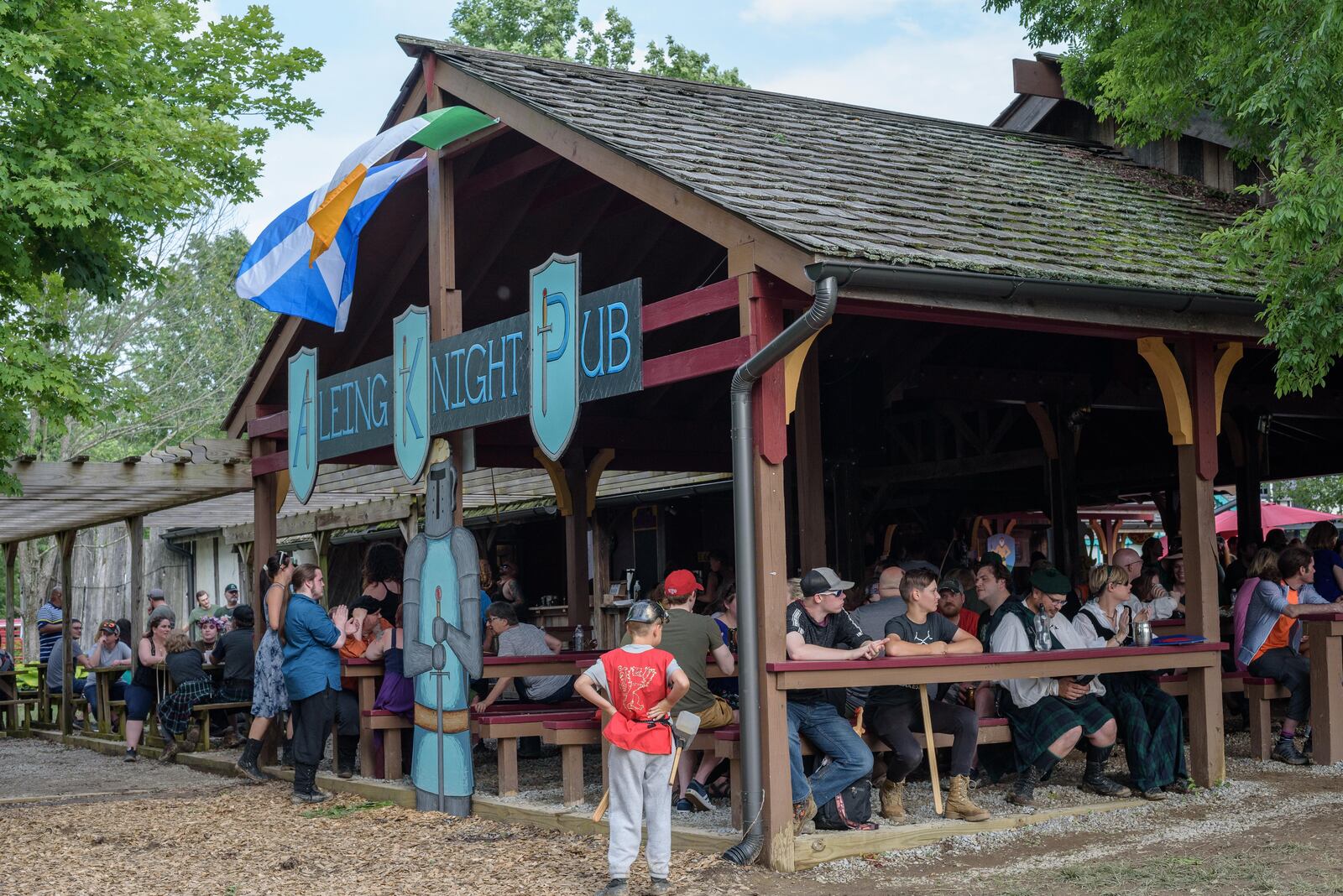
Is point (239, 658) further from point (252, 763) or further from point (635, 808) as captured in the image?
point (635, 808)

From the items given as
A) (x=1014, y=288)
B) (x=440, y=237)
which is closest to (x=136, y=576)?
(x=440, y=237)

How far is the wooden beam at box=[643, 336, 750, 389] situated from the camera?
23.7 feet

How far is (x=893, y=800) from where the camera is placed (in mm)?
7684

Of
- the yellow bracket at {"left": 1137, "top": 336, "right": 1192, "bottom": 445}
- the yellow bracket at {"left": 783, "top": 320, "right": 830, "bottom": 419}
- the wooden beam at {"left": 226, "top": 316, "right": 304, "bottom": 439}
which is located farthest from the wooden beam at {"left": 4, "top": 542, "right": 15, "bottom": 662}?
the yellow bracket at {"left": 1137, "top": 336, "right": 1192, "bottom": 445}

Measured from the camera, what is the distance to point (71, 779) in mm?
11891

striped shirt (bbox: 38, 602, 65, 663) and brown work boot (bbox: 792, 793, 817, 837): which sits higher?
striped shirt (bbox: 38, 602, 65, 663)

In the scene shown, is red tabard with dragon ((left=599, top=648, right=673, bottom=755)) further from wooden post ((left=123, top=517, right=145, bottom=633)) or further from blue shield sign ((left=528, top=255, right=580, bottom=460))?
wooden post ((left=123, top=517, right=145, bottom=633))

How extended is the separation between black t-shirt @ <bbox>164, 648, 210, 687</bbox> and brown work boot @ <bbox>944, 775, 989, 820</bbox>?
7.44m

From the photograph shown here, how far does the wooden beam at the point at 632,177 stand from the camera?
6992mm

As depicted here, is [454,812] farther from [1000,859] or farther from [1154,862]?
[1154,862]

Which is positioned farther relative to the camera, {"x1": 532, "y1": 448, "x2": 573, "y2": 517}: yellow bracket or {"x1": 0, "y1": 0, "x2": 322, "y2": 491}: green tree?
{"x1": 532, "y1": 448, "x2": 573, "y2": 517}: yellow bracket

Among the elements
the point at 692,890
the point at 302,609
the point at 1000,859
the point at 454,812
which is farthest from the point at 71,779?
the point at 1000,859

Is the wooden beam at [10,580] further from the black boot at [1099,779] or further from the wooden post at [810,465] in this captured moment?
the black boot at [1099,779]

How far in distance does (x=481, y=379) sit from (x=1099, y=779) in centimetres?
444
